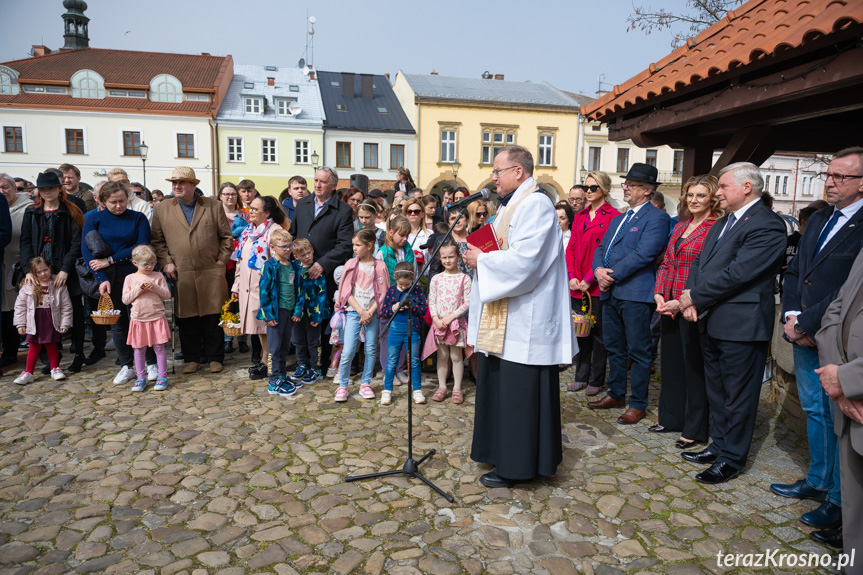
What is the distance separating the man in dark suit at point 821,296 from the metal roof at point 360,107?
29231 mm

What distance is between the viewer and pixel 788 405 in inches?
200

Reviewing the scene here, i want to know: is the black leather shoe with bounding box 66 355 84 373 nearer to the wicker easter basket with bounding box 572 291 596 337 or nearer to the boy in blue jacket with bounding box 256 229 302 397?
the boy in blue jacket with bounding box 256 229 302 397

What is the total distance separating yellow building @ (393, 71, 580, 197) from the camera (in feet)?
106

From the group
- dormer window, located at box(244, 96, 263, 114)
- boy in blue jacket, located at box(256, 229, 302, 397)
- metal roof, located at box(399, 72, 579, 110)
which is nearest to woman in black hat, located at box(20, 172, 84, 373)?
boy in blue jacket, located at box(256, 229, 302, 397)

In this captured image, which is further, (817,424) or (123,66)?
(123,66)

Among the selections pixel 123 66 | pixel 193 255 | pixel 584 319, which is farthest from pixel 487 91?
pixel 584 319

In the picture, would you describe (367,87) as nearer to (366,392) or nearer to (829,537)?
(366,392)

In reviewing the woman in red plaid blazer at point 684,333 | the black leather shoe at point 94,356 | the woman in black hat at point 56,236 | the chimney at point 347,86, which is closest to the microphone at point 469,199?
the woman in red plaid blazer at point 684,333

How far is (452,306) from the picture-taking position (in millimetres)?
5629

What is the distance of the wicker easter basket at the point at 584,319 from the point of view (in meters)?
5.79

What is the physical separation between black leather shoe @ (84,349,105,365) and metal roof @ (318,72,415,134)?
1011 inches

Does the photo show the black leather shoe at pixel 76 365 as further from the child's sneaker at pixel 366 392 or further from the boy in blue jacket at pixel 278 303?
the child's sneaker at pixel 366 392

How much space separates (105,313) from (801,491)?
6079 mm

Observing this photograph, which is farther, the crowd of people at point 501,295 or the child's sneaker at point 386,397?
the child's sneaker at point 386,397
